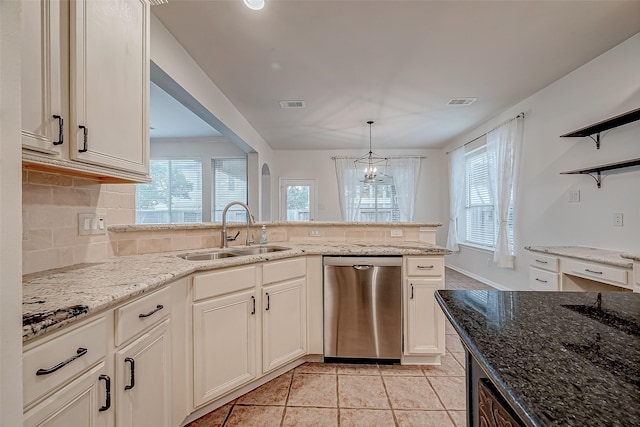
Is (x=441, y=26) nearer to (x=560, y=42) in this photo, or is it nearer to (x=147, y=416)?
(x=560, y=42)

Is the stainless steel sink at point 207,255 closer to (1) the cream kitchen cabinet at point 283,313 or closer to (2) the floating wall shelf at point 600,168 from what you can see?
(1) the cream kitchen cabinet at point 283,313

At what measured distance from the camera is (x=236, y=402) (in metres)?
1.88

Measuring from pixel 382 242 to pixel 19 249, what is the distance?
8.37ft

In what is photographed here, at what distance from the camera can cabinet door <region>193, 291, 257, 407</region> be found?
64.6 inches

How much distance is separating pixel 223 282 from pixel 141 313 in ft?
1.80

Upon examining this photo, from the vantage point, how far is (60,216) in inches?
57.4

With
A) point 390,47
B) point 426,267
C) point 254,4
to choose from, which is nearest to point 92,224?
point 254,4

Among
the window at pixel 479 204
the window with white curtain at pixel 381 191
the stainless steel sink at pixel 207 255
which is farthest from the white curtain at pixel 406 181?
the stainless steel sink at pixel 207 255

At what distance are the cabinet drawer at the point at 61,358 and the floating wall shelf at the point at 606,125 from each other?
3595mm

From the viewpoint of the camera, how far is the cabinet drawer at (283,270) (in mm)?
1975

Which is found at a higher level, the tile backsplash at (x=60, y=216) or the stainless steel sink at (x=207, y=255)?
the tile backsplash at (x=60, y=216)

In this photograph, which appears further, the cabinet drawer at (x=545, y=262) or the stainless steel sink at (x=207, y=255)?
the cabinet drawer at (x=545, y=262)

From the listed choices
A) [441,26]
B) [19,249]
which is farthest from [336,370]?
[441,26]

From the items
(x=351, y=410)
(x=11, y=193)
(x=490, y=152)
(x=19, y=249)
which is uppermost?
(x=490, y=152)
